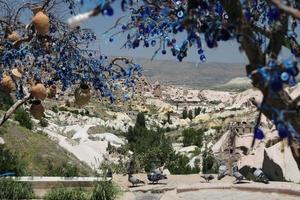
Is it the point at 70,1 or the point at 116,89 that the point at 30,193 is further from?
the point at 70,1

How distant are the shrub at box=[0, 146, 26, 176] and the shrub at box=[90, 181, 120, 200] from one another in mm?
2915

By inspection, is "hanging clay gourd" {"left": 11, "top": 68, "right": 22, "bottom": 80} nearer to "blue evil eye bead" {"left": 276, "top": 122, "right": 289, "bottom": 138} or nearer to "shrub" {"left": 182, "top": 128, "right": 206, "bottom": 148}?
"blue evil eye bead" {"left": 276, "top": 122, "right": 289, "bottom": 138}

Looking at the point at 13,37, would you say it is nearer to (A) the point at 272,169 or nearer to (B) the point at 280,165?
(B) the point at 280,165

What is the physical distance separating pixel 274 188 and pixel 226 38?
948 cm

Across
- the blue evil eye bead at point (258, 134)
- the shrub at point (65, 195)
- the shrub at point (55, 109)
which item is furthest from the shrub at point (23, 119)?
the shrub at point (55, 109)

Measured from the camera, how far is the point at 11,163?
13727mm

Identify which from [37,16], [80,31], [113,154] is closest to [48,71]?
[80,31]

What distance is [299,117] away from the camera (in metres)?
3.78

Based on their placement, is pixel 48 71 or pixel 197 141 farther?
pixel 197 141

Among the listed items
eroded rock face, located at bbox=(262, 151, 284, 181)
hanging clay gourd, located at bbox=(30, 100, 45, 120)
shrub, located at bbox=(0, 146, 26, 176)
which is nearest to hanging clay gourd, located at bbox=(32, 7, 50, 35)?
hanging clay gourd, located at bbox=(30, 100, 45, 120)

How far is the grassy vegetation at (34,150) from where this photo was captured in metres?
15.2

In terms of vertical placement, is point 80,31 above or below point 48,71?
above

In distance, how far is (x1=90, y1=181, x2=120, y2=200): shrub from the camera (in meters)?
11.0

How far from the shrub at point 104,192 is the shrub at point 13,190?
1221 mm
